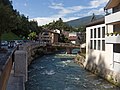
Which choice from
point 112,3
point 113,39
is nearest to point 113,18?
point 113,39

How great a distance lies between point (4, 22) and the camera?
130ft

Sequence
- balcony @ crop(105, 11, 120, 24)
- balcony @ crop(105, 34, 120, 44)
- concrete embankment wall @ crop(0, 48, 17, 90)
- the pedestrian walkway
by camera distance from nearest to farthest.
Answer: concrete embankment wall @ crop(0, 48, 17, 90) < the pedestrian walkway < balcony @ crop(105, 34, 120, 44) < balcony @ crop(105, 11, 120, 24)

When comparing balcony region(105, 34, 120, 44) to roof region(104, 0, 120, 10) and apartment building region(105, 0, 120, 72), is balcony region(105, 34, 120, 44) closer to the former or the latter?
apartment building region(105, 0, 120, 72)

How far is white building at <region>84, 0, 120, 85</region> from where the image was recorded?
28448 mm

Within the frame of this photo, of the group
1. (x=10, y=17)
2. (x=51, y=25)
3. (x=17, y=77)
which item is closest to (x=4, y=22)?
(x=10, y=17)

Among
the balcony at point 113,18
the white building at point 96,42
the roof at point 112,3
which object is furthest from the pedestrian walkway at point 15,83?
the white building at point 96,42

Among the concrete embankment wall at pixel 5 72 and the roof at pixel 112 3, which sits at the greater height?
the roof at pixel 112 3

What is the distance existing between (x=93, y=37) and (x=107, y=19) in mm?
10851

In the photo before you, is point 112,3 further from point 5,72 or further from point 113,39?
point 5,72

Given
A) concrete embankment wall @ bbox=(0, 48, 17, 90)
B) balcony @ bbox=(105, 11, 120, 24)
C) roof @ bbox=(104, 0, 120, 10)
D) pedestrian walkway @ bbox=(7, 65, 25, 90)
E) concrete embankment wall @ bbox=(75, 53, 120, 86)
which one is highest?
roof @ bbox=(104, 0, 120, 10)

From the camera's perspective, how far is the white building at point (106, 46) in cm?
2845

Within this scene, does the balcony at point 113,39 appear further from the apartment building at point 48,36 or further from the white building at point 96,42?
the apartment building at point 48,36

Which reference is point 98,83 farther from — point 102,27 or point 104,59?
point 102,27

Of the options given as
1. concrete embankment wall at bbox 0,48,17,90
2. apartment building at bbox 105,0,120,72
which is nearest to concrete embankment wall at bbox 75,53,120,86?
apartment building at bbox 105,0,120,72
